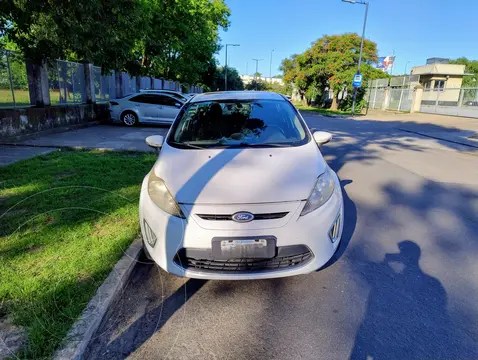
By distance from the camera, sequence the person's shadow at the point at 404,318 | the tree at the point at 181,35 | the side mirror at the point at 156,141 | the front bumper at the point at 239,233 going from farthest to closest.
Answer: the tree at the point at 181,35 < the side mirror at the point at 156,141 < the front bumper at the point at 239,233 < the person's shadow at the point at 404,318

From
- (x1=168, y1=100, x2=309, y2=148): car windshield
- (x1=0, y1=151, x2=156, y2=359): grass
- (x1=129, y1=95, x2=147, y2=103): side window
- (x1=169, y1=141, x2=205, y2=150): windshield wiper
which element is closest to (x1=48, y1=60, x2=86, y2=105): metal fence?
(x1=129, y1=95, x2=147, y2=103): side window

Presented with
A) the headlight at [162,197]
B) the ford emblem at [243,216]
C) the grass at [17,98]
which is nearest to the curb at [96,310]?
the headlight at [162,197]

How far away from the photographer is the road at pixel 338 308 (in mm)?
2266

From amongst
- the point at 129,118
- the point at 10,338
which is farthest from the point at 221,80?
the point at 10,338

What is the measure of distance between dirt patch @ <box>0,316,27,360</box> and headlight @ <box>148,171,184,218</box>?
124cm

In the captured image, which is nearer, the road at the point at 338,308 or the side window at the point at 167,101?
the road at the point at 338,308

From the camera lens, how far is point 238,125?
3.97m

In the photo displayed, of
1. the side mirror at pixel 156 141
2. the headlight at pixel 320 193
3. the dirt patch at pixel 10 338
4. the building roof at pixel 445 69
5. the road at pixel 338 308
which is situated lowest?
the road at pixel 338 308

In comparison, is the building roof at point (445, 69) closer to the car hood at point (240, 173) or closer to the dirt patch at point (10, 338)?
the car hood at point (240, 173)

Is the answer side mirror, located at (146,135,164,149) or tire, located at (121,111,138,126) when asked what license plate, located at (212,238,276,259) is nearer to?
side mirror, located at (146,135,164,149)

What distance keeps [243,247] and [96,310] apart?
1.16 metres

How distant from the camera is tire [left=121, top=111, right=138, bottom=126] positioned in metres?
14.5

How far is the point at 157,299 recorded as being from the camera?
2.79 metres

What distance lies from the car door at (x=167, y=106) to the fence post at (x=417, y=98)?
24.7 m
